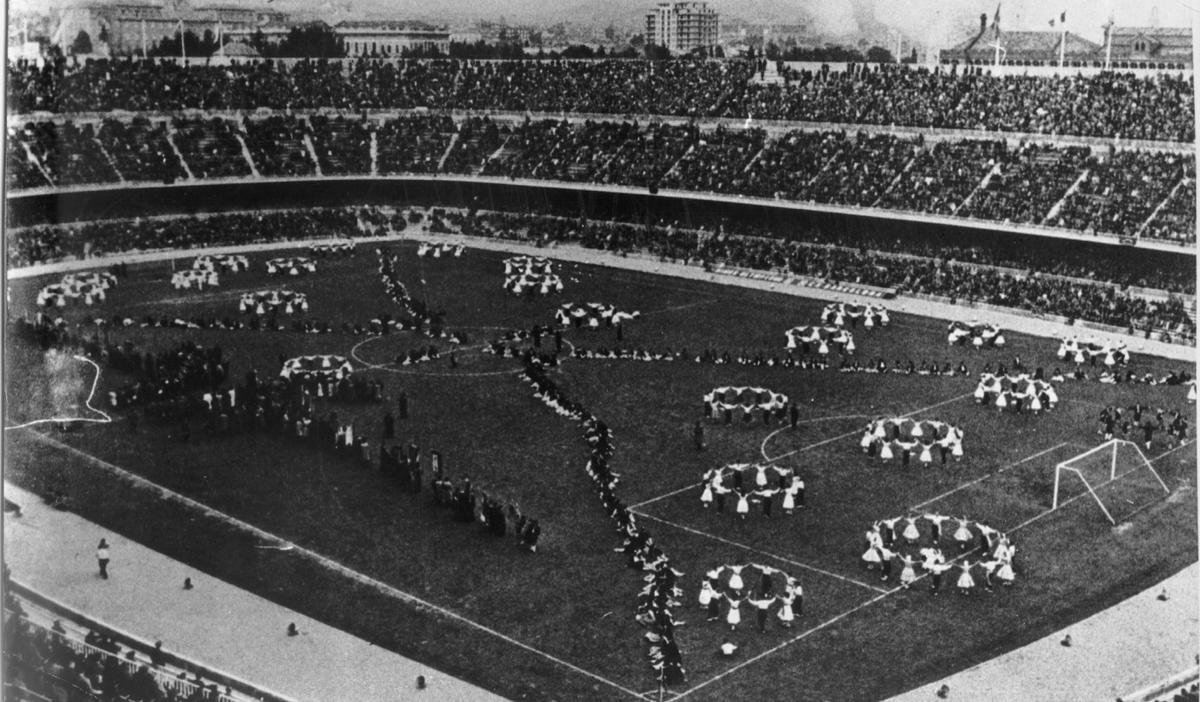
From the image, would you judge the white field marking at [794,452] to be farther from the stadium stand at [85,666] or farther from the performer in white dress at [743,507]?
the stadium stand at [85,666]

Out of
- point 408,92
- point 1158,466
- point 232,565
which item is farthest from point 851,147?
point 232,565

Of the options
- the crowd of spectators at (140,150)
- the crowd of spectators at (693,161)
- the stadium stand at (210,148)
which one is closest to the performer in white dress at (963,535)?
the crowd of spectators at (693,161)

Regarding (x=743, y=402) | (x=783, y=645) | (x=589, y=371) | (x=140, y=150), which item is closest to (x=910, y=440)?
(x=743, y=402)

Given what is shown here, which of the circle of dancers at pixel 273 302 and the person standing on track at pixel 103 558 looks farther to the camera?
the circle of dancers at pixel 273 302

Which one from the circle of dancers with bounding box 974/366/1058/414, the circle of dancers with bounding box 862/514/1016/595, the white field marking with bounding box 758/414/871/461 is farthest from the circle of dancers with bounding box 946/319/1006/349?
the circle of dancers with bounding box 862/514/1016/595

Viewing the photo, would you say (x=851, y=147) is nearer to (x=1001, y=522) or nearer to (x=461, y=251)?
(x=461, y=251)

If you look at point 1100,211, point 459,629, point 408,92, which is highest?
point 408,92
